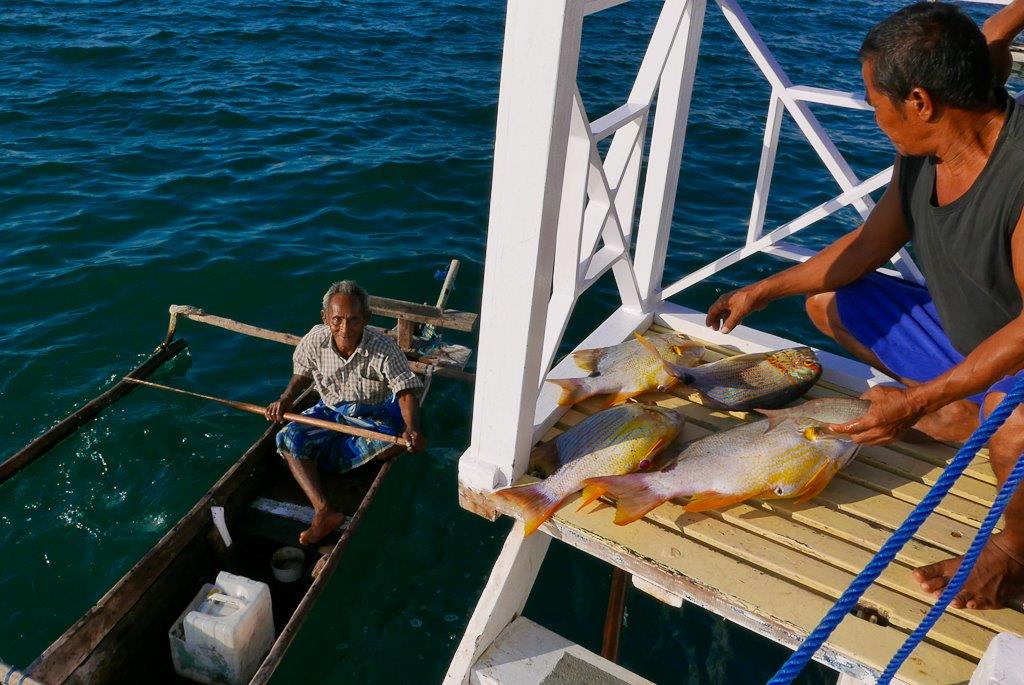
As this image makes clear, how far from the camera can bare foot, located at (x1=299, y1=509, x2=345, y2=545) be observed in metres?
5.41

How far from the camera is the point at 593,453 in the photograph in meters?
4.00

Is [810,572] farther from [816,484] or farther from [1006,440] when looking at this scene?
[1006,440]

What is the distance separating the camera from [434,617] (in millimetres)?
5641

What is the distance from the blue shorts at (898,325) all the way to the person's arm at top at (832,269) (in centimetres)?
14

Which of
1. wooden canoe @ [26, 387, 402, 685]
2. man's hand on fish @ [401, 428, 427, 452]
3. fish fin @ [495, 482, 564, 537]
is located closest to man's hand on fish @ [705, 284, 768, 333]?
fish fin @ [495, 482, 564, 537]

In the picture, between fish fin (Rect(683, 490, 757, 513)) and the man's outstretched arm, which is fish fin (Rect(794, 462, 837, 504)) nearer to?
fish fin (Rect(683, 490, 757, 513))

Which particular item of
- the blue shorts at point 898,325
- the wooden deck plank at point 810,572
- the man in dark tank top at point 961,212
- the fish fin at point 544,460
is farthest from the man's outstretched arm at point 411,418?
the man in dark tank top at point 961,212

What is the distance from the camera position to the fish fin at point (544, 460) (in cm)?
403

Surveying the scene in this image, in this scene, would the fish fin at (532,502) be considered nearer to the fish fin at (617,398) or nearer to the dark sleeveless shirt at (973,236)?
the fish fin at (617,398)

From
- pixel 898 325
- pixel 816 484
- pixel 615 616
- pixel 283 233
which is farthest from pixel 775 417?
pixel 283 233

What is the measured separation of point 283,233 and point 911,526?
8761 mm

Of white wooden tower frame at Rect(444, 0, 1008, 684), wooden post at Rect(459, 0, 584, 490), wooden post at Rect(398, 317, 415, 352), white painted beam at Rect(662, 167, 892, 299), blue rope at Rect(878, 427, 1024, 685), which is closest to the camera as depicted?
blue rope at Rect(878, 427, 1024, 685)

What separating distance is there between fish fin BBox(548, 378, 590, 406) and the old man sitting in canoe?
1.36 m

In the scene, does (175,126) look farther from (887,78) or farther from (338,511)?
(887,78)
